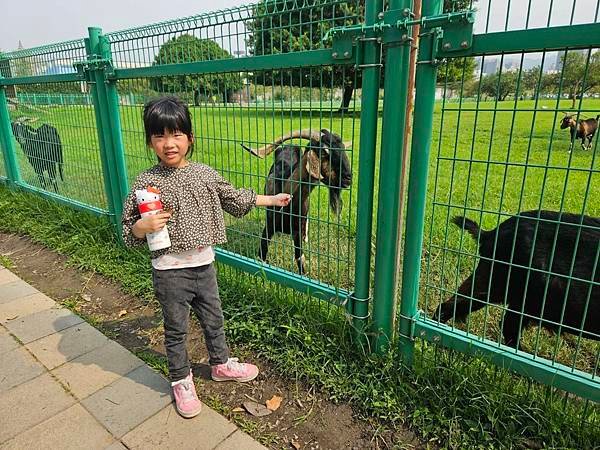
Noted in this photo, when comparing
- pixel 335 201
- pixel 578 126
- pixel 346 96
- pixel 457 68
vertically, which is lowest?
pixel 335 201

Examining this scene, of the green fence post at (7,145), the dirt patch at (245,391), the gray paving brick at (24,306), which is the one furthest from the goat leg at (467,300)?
the green fence post at (7,145)

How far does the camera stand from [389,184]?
2.37 metres

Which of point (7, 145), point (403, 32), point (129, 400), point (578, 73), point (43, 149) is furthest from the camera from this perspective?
point (7, 145)

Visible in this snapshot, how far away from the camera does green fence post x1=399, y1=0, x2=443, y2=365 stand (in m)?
2.10

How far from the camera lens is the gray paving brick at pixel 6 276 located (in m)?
4.28

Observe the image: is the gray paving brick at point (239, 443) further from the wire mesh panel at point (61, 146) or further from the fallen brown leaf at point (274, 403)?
the wire mesh panel at point (61, 146)

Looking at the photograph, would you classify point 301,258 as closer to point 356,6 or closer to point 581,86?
point 356,6

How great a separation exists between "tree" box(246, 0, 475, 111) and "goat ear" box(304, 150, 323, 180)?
0.49 meters

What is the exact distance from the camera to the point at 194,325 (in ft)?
11.1

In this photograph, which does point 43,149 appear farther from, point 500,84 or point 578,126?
point 578,126

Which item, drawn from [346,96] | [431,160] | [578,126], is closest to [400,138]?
[346,96]

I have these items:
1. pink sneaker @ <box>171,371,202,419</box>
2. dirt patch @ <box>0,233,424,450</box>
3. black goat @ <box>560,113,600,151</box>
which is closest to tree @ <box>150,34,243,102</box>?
dirt patch @ <box>0,233,424,450</box>

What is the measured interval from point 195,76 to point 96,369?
7.71 ft

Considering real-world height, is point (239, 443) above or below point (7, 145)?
below
